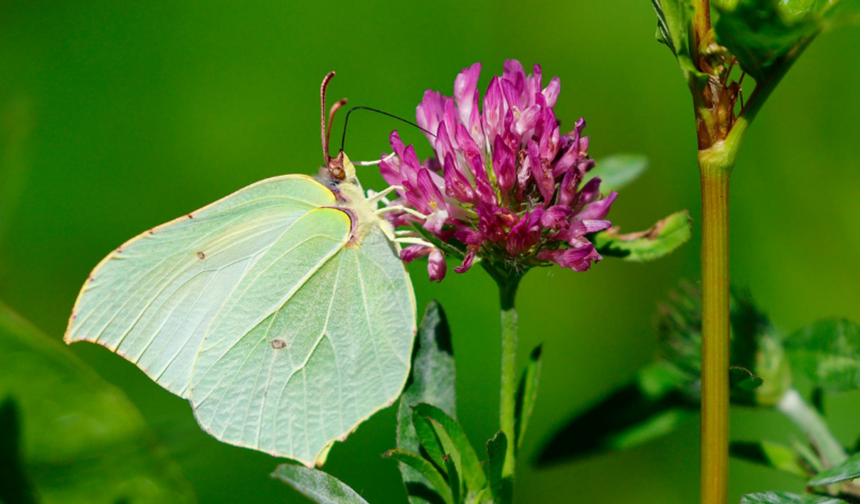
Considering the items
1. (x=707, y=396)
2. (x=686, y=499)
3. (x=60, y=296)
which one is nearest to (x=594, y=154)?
(x=686, y=499)

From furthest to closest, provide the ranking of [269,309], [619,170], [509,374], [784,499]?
[269,309] < [619,170] < [509,374] < [784,499]

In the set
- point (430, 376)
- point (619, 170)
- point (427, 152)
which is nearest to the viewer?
point (430, 376)

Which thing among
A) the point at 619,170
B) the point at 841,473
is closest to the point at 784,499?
the point at 841,473

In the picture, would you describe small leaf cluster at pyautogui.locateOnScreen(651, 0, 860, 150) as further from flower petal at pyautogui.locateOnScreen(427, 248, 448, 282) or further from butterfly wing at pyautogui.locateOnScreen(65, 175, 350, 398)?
butterfly wing at pyautogui.locateOnScreen(65, 175, 350, 398)

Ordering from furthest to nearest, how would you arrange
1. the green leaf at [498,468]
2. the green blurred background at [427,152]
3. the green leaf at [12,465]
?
the green blurred background at [427,152], the green leaf at [12,465], the green leaf at [498,468]

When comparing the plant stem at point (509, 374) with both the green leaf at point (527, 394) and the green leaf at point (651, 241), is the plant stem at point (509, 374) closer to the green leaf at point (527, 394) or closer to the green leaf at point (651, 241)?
the green leaf at point (527, 394)

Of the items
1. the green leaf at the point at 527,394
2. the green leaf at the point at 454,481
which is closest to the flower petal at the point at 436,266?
the green leaf at the point at 527,394

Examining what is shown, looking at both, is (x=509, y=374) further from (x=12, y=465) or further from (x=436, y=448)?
(x=12, y=465)
